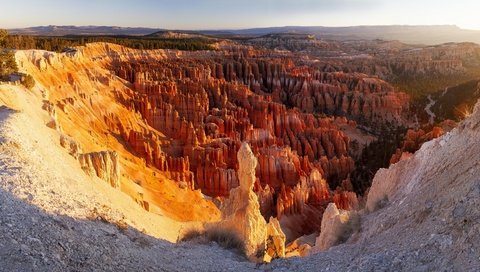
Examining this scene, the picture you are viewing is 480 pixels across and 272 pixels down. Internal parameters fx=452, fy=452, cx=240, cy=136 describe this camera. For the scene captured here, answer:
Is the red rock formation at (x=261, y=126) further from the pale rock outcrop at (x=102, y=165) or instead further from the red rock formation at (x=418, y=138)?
the pale rock outcrop at (x=102, y=165)

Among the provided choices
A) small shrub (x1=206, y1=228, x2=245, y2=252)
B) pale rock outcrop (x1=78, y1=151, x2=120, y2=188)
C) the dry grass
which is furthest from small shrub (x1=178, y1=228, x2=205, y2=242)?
pale rock outcrop (x1=78, y1=151, x2=120, y2=188)

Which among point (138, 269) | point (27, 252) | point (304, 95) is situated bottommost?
point (304, 95)

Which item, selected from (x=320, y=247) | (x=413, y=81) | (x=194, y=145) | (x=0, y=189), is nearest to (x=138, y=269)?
(x=0, y=189)

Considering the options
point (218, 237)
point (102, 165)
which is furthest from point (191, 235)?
point (102, 165)

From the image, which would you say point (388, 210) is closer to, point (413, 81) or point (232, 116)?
point (232, 116)

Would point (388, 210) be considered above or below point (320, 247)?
above

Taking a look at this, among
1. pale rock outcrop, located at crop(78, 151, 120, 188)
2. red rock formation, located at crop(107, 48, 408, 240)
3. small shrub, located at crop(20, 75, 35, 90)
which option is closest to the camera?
pale rock outcrop, located at crop(78, 151, 120, 188)

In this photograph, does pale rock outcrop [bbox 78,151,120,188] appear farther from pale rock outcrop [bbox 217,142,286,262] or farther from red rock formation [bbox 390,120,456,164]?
red rock formation [bbox 390,120,456,164]
